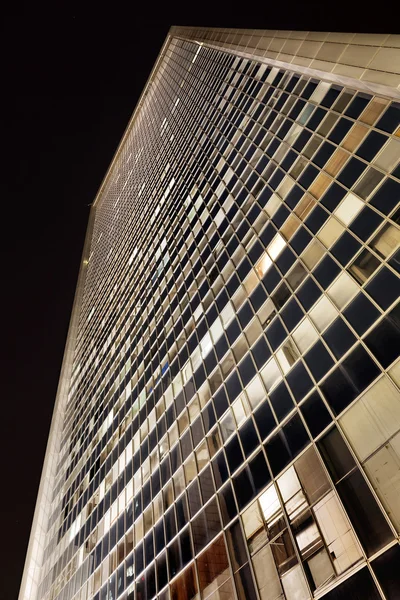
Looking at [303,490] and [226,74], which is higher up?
[226,74]

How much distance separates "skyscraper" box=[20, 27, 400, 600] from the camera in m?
14.8

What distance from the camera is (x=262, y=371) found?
21766 millimetres

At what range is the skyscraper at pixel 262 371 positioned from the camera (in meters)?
14.8

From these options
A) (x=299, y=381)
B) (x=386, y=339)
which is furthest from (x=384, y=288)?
(x=299, y=381)

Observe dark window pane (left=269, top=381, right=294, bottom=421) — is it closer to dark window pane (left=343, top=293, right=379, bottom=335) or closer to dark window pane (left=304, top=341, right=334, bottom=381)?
dark window pane (left=304, top=341, right=334, bottom=381)

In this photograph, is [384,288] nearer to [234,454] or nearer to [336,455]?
[336,455]

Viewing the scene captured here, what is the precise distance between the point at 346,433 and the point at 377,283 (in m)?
6.07

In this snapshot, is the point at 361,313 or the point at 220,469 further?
the point at 220,469

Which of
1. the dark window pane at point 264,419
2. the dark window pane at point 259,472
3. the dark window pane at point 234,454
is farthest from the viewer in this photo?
the dark window pane at point 234,454

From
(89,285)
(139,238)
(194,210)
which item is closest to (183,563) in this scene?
(194,210)

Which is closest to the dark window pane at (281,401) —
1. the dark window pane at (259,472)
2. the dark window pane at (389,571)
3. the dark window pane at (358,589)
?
the dark window pane at (259,472)

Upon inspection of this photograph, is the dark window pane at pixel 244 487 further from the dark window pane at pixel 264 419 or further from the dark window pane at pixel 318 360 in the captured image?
the dark window pane at pixel 318 360

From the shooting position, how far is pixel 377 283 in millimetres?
16750

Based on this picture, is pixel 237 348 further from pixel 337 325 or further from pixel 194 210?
pixel 194 210
